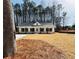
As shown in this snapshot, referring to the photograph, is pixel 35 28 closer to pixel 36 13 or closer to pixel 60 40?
pixel 36 13

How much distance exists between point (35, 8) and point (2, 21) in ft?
1.27

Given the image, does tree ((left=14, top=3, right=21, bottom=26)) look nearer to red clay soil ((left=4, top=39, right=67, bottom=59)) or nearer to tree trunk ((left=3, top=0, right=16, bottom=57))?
tree trunk ((left=3, top=0, right=16, bottom=57))

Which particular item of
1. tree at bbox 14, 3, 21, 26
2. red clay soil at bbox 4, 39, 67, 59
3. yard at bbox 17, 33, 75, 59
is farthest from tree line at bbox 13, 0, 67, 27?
red clay soil at bbox 4, 39, 67, 59

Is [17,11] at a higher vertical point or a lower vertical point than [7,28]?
higher

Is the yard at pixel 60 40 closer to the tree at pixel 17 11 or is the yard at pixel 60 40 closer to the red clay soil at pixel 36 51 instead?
the red clay soil at pixel 36 51

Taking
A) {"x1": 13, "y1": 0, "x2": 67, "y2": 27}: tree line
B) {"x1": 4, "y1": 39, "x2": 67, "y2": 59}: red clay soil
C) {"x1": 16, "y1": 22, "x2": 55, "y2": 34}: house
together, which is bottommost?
{"x1": 4, "y1": 39, "x2": 67, "y2": 59}: red clay soil

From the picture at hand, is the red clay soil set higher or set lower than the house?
lower

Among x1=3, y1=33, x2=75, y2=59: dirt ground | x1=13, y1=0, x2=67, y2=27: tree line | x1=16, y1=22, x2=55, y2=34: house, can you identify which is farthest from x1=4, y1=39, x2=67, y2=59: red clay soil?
x1=13, y1=0, x2=67, y2=27: tree line

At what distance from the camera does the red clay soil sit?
6.17ft

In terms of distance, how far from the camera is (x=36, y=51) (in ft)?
6.21

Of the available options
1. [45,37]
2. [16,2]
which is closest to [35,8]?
[16,2]

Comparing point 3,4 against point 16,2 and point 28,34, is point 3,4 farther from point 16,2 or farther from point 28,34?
point 28,34

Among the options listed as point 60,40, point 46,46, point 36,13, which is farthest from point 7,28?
point 60,40

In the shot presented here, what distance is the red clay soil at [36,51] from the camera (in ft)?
Result: 6.17
